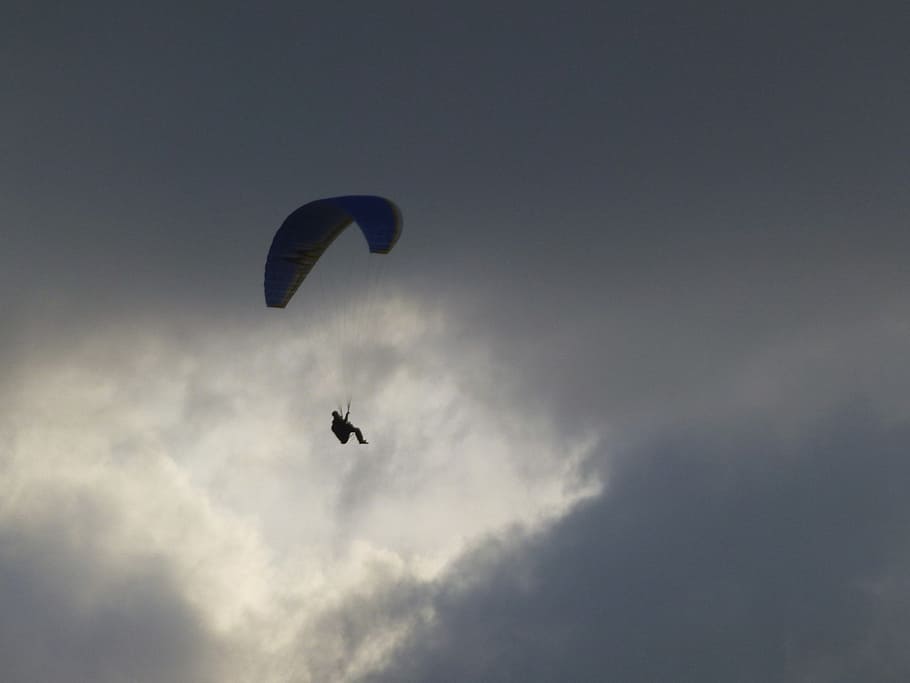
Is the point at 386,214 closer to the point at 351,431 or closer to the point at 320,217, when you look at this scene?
the point at 320,217

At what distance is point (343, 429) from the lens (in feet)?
281

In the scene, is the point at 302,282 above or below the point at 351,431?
above

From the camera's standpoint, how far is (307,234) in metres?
88.1

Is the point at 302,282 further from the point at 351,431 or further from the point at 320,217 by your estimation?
the point at 351,431

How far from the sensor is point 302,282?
8906 centimetres

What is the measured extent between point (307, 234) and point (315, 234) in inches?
20.4

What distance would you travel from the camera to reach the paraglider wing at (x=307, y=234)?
85.8m

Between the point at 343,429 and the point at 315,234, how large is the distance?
12852 mm

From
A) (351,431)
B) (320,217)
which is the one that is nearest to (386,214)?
(320,217)

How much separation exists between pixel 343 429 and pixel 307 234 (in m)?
12.9

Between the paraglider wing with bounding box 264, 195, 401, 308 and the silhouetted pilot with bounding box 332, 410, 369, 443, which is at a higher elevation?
the paraglider wing with bounding box 264, 195, 401, 308

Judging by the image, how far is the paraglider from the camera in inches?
3344

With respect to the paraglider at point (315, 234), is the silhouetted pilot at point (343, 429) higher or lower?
lower

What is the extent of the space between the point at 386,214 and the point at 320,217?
16.8 feet
